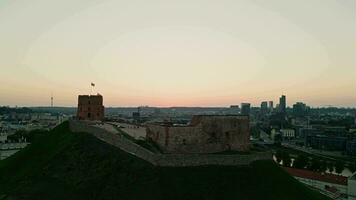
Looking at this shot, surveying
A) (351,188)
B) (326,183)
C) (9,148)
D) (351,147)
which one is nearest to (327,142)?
(351,147)

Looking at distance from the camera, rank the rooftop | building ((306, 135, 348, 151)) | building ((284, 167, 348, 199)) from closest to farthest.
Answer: building ((284, 167, 348, 199)) → the rooftop → building ((306, 135, 348, 151))

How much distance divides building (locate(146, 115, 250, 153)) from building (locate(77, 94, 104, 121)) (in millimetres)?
14523

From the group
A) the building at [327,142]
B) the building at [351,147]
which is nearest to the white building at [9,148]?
the building at [351,147]

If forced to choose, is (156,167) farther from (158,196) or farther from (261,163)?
(261,163)

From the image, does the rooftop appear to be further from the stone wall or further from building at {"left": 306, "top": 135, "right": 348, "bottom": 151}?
building at {"left": 306, "top": 135, "right": 348, "bottom": 151}

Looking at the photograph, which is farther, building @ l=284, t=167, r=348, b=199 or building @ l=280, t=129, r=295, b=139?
building @ l=280, t=129, r=295, b=139

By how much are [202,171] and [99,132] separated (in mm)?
11072

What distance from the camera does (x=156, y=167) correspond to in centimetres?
3694

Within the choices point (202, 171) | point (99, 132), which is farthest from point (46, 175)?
point (202, 171)

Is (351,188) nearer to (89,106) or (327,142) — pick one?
(89,106)

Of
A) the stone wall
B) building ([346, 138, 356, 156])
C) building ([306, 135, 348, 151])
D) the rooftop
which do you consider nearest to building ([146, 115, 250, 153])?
the stone wall

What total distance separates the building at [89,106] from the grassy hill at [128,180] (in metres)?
12.4

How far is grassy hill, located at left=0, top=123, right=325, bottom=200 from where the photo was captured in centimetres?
3481

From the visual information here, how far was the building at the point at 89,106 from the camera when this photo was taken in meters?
55.5
